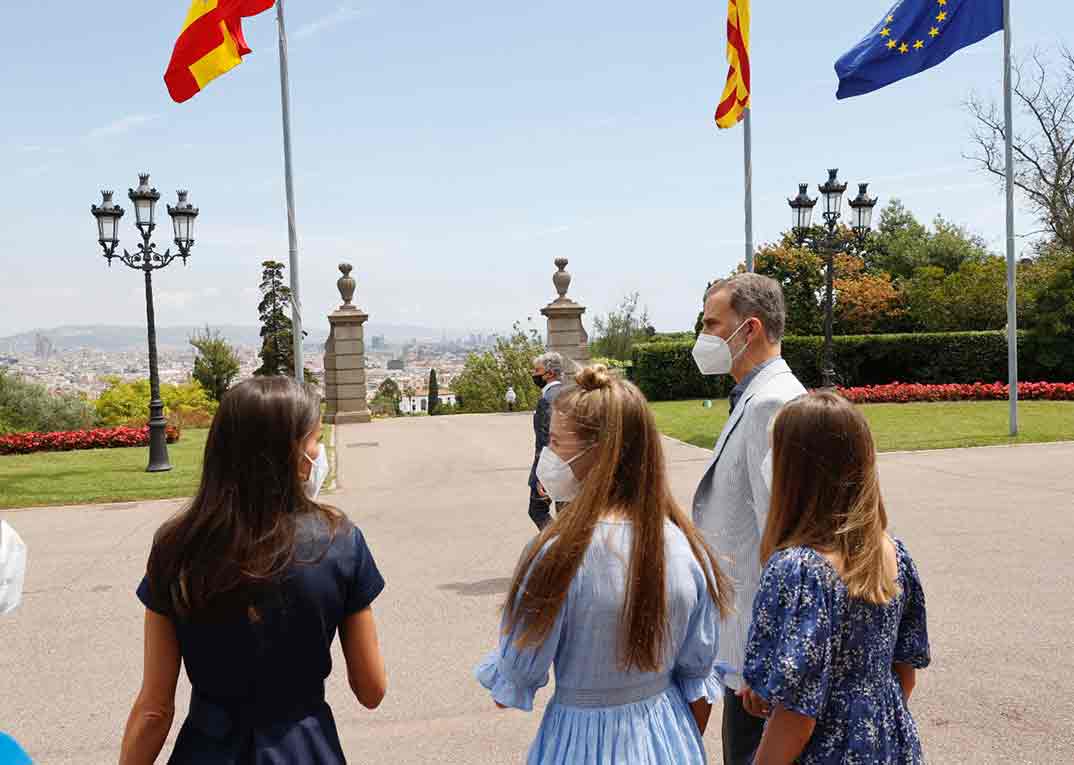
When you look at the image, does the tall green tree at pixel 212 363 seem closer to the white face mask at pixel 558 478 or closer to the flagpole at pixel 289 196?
the flagpole at pixel 289 196

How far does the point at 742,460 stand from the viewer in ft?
11.3

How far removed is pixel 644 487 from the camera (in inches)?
98.7

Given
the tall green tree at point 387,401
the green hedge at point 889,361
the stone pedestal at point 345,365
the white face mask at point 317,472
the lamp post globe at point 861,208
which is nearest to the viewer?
the white face mask at point 317,472

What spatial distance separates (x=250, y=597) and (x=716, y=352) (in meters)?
2.20

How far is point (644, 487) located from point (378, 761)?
2.73 m

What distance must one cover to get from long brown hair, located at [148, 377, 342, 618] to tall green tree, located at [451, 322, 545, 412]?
29.7 metres

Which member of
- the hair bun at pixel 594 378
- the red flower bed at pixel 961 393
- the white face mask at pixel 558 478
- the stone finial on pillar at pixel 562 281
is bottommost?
the red flower bed at pixel 961 393

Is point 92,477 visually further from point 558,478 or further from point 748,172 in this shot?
point 558,478

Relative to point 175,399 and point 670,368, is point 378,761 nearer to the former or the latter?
point 670,368

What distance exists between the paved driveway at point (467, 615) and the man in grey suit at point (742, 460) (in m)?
1.42

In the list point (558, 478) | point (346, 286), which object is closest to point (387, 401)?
point (346, 286)

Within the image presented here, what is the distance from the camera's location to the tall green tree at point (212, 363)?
43.5m

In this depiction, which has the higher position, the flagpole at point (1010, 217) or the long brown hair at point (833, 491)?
the flagpole at point (1010, 217)

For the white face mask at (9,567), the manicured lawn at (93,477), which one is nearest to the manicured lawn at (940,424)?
the manicured lawn at (93,477)
